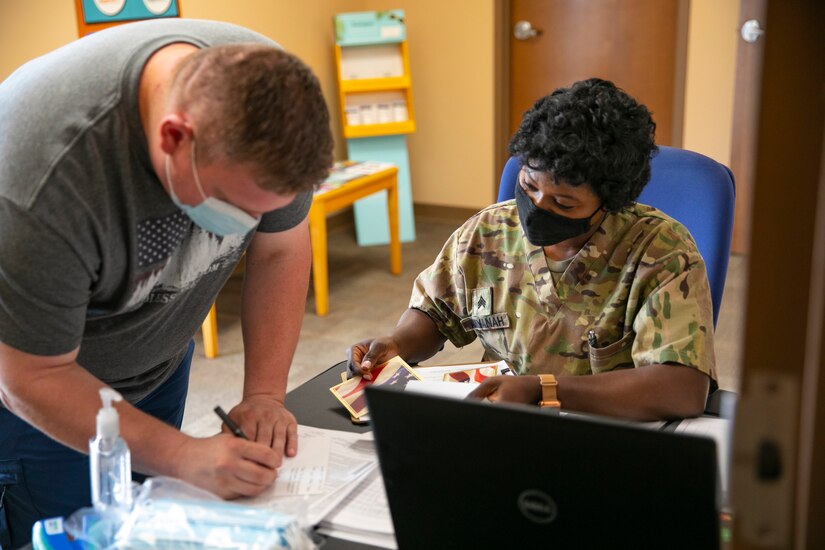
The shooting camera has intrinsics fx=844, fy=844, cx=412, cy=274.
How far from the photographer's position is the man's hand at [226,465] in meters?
1.10

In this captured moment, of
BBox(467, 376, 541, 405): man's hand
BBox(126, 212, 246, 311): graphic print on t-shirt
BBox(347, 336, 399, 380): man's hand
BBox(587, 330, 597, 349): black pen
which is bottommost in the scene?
BBox(347, 336, 399, 380): man's hand

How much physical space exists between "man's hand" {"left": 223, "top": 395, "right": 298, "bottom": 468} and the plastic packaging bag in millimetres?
249

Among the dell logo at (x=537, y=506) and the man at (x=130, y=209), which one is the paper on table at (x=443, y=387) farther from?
the dell logo at (x=537, y=506)

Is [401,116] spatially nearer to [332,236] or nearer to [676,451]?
[332,236]

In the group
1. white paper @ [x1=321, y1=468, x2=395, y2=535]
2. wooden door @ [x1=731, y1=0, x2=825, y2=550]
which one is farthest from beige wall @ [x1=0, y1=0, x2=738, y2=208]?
wooden door @ [x1=731, y1=0, x2=825, y2=550]

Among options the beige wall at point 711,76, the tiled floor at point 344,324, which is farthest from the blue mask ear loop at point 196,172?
the beige wall at point 711,76

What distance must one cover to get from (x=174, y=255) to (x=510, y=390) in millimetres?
557

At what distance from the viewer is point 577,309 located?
4.91 feet

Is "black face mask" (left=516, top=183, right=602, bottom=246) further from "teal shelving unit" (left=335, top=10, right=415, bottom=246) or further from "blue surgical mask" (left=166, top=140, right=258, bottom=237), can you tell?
"teal shelving unit" (left=335, top=10, right=415, bottom=246)

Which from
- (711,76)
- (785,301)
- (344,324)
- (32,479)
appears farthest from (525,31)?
(785,301)

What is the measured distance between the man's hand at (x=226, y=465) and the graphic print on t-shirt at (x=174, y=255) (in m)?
0.22

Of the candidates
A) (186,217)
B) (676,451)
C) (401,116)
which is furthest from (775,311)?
(401,116)

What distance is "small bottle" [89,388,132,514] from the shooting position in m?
0.98

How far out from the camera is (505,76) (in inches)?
196
